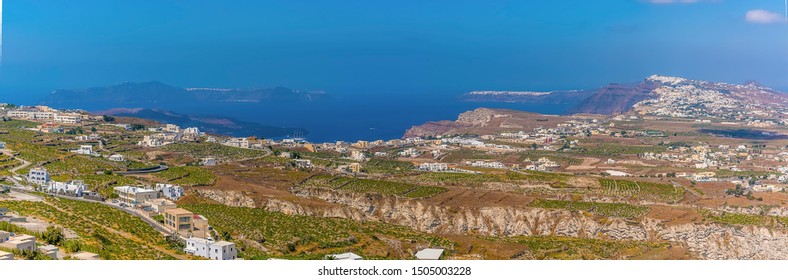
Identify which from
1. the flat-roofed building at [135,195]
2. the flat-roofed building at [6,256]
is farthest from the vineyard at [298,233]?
the flat-roofed building at [6,256]

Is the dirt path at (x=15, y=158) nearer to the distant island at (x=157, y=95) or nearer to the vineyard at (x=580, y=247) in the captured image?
the vineyard at (x=580, y=247)

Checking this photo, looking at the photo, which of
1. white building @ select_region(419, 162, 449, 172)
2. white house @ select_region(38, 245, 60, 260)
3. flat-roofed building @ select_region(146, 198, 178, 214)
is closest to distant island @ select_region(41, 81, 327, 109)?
white building @ select_region(419, 162, 449, 172)

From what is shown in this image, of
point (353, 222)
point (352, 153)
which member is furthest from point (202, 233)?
point (352, 153)

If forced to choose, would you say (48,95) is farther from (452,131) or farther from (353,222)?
(353,222)

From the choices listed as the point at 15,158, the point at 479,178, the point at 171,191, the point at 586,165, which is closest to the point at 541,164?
the point at 586,165

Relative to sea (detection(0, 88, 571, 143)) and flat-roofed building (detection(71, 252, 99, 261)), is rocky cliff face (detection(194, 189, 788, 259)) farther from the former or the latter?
sea (detection(0, 88, 571, 143))
